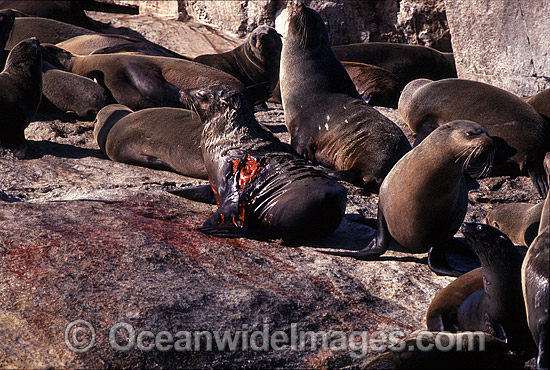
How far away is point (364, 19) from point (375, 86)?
10.5 feet

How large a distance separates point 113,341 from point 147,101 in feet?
17.6

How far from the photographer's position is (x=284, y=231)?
4918mm

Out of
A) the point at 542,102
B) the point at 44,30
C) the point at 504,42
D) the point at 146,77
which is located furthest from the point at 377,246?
the point at 44,30

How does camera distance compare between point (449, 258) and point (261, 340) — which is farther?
point (449, 258)

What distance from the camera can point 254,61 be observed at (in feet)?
32.3

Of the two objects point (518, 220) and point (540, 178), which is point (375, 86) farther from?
point (518, 220)

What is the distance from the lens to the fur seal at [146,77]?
815 cm

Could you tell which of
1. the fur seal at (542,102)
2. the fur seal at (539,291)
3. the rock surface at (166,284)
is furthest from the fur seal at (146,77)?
the fur seal at (539,291)

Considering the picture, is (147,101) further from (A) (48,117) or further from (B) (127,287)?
(B) (127,287)

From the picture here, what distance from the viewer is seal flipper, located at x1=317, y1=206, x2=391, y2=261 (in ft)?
15.4

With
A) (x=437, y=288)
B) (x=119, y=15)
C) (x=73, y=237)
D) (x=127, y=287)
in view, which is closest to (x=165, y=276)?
(x=127, y=287)

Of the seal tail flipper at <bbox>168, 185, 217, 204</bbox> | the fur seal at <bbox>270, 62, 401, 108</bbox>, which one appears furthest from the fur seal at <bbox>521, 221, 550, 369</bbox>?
the fur seal at <bbox>270, 62, 401, 108</bbox>

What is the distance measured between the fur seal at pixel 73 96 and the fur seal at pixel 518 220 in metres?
4.47

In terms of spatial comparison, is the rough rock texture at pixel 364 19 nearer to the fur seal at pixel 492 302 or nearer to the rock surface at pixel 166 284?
the rock surface at pixel 166 284
